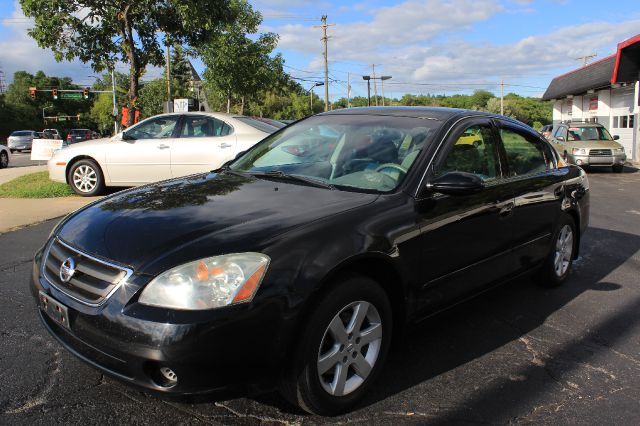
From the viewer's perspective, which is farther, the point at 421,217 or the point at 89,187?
the point at 89,187

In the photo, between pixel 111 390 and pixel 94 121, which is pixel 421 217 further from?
pixel 94 121

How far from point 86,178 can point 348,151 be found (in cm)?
769

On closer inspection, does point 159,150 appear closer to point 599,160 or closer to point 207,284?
point 207,284

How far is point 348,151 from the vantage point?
361 centimetres

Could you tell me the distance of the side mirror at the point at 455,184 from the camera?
3.04 metres

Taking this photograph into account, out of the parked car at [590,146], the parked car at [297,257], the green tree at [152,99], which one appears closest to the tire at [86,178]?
the parked car at [297,257]

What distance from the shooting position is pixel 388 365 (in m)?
3.21

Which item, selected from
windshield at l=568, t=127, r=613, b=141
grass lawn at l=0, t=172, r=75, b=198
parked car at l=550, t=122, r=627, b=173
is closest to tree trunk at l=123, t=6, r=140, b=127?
grass lawn at l=0, t=172, r=75, b=198

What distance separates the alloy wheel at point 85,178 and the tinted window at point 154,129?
1030mm

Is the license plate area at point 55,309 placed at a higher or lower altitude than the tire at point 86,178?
lower

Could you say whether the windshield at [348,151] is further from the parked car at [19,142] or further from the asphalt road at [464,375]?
the parked car at [19,142]

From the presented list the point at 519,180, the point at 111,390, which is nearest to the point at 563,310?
the point at 519,180

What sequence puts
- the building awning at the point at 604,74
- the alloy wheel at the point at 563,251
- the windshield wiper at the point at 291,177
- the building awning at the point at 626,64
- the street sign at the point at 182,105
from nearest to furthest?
the windshield wiper at the point at 291,177 < the alloy wheel at the point at 563,251 < the street sign at the point at 182,105 < the building awning at the point at 626,64 < the building awning at the point at 604,74

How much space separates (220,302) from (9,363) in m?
1.79
